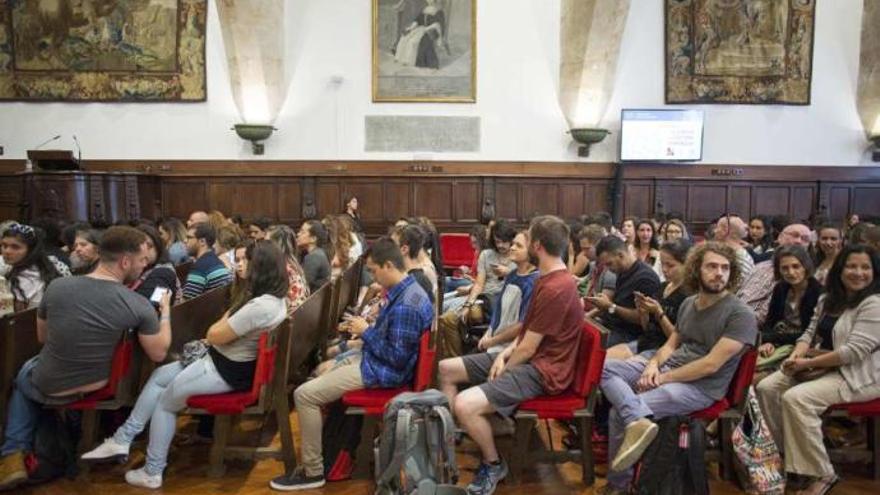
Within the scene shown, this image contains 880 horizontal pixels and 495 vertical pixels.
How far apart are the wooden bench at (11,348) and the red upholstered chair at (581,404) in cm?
263

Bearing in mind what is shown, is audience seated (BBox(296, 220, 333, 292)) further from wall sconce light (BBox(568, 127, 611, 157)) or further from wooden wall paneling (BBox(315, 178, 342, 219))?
wall sconce light (BBox(568, 127, 611, 157))

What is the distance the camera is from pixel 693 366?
10.4ft

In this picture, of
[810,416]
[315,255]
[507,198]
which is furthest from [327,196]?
[810,416]

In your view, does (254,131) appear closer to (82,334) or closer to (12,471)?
(82,334)

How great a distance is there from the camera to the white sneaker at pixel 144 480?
336cm

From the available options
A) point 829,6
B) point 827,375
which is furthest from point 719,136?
point 827,375

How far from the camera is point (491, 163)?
1133 centimetres

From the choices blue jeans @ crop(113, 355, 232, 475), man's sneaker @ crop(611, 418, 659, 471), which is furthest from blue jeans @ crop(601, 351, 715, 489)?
blue jeans @ crop(113, 355, 232, 475)

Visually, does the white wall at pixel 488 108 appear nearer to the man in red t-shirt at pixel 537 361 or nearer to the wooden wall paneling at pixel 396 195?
the wooden wall paneling at pixel 396 195

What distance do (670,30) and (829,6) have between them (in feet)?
9.15

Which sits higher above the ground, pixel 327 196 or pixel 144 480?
pixel 327 196

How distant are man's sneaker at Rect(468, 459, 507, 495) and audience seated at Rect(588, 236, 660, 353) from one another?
1281 millimetres

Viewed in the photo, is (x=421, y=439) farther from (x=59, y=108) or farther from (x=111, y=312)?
(x=59, y=108)

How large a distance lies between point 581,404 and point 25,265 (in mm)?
3589
